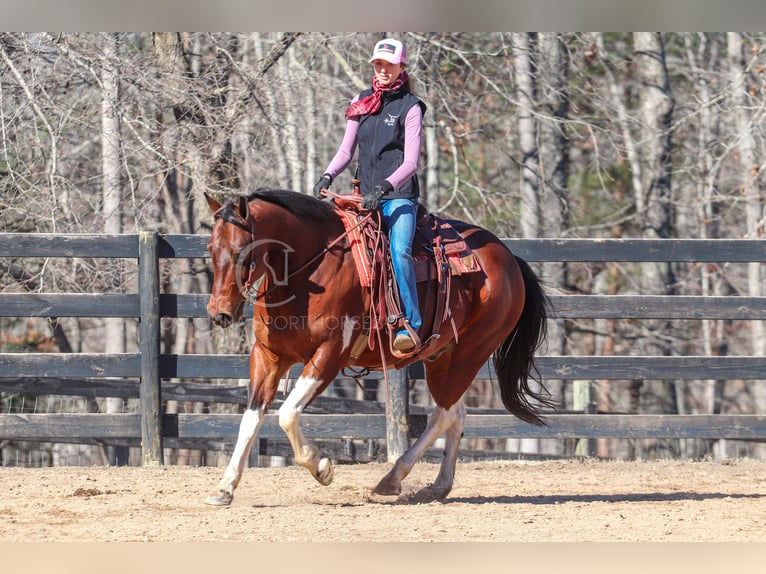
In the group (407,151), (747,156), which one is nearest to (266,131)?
(407,151)

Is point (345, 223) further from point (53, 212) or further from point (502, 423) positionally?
point (53, 212)

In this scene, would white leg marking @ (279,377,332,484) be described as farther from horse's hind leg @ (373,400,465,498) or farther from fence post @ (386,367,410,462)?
fence post @ (386,367,410,462)

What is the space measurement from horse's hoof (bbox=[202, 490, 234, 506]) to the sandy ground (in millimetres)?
63

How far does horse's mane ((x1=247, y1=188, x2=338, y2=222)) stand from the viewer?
599 cm

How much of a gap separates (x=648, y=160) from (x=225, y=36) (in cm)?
794

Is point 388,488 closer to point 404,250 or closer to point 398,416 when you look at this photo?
point 404,250

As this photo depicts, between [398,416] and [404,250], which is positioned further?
[398,416]

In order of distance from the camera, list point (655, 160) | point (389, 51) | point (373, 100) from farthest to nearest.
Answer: point (655, 160), point (373, 100), point (389, 51)

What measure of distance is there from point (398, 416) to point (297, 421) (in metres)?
2.57

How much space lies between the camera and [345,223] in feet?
20.9

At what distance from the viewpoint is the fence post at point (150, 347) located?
319 inches

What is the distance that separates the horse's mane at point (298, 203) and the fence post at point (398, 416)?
2.39m

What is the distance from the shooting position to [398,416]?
834 centimetres

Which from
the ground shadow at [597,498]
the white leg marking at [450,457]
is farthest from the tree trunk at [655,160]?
the white leg marking at [450,457]
